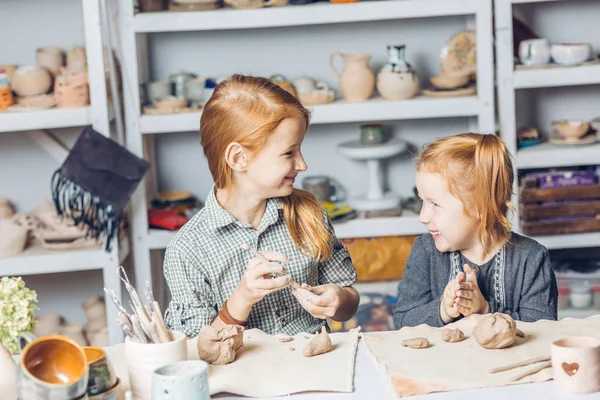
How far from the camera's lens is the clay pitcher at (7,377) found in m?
1.31

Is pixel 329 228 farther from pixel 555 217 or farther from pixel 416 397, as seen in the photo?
pixel 555 217

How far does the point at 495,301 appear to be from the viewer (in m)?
1.92

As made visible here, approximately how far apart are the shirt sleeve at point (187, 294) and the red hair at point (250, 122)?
20cm

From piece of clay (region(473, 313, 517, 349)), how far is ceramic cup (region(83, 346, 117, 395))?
609 millimetres

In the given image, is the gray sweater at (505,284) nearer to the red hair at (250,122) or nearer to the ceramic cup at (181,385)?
the red hair at (250,122)

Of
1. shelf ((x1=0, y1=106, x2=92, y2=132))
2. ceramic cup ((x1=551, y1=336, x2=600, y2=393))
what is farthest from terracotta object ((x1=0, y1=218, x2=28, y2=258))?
ceramic cup ((x1=551, y1=336, x2=600, y2=393))

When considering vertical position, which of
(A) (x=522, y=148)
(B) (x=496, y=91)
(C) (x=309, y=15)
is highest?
(C) (x=309, y=15)

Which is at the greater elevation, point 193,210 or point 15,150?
point 15,150

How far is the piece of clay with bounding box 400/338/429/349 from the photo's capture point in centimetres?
151

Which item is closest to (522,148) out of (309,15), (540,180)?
(540,180)

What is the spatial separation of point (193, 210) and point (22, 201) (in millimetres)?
715

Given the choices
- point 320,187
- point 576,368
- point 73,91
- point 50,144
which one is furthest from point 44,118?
point 576,368

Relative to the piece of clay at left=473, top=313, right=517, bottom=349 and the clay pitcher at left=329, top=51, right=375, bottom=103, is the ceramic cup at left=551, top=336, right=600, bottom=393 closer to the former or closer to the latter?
the piece of clay at left=473, top=313, right=517, bottom=349

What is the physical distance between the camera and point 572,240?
318 centimetres
